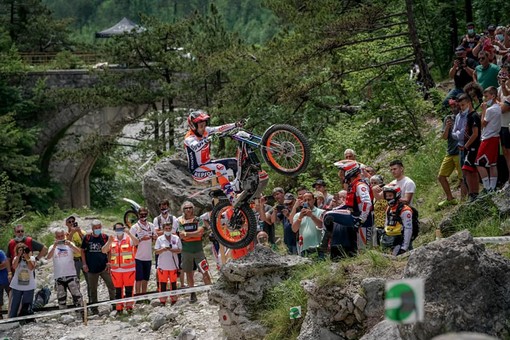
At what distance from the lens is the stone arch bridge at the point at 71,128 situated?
3212 cm

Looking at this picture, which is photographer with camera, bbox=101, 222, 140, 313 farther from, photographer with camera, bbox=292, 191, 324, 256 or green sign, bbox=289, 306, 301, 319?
green sign, bbox=289, 306, 301, 319

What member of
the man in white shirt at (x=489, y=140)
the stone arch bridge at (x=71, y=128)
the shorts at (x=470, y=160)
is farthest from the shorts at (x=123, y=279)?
the stone arch bridge at (x=71, y=128)

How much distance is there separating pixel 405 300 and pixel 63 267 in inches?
403

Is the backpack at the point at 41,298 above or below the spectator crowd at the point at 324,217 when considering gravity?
below

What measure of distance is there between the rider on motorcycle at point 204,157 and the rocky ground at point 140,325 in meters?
2.15

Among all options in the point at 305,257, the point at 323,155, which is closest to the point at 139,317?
the point at 305,257

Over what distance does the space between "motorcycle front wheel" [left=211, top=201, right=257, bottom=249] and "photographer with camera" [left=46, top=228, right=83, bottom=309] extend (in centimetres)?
336

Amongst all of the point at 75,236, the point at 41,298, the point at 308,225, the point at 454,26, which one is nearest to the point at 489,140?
the point at 308,225

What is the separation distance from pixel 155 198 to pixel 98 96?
9494 mm

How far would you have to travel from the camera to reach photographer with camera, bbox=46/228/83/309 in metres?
14.3

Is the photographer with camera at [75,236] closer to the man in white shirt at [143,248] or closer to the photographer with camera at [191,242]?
the man in white shirt at [143,248]

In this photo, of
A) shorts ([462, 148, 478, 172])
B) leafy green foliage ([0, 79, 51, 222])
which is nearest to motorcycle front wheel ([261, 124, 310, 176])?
shorts ([462, 148, 478, 172])

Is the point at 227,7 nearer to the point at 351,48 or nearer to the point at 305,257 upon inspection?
the point at 351,48

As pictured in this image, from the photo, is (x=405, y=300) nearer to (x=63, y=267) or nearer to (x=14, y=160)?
(x=63, y=267)
